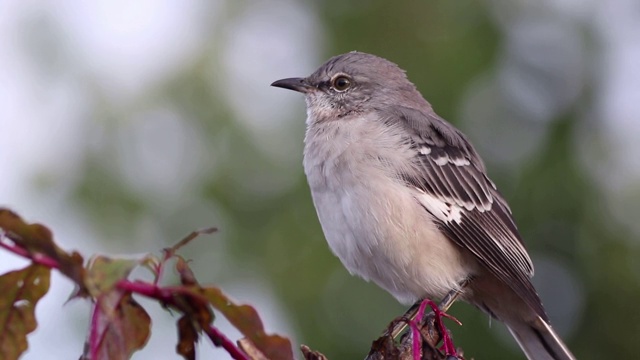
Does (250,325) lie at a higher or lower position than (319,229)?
higher

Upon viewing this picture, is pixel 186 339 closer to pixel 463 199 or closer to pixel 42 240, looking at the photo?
pixel 42 240

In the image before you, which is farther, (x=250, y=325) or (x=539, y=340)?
(x=539, y=340)

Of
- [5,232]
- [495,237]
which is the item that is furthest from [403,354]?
[495,237]

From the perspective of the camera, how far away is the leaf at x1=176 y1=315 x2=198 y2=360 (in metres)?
2.14

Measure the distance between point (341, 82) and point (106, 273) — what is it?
4484 mm

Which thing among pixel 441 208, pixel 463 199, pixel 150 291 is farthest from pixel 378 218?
pixel 150 291

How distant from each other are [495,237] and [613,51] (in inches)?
286

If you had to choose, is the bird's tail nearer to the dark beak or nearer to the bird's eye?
the bird's eye

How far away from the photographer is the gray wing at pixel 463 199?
5.38 metres

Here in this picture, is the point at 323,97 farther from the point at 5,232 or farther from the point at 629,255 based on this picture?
the point at 629,255

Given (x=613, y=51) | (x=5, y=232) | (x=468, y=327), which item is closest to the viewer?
(x=5, y=232)

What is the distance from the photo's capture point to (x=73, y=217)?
990 centimetres

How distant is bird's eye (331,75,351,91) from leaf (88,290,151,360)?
14.0 ft

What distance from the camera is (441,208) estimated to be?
17.8ft
